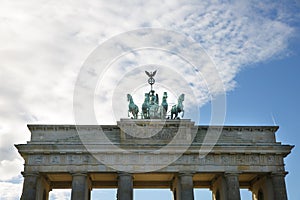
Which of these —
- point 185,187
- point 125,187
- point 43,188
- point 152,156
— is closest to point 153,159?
point 152,156

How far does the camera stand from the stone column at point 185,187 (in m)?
34.9

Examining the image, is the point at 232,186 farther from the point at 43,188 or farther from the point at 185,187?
the point at 43,188

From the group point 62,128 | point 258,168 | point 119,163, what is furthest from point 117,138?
point 258,168

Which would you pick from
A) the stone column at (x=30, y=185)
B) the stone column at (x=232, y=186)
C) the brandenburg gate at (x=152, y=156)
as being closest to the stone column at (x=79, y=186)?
the brandenburg gate at (x=152, y=156)

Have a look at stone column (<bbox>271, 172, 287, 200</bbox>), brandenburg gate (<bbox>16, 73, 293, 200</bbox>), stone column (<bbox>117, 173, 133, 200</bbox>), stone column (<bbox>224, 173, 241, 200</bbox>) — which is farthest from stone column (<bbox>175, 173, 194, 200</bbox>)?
stone column (<bbox>271, 172, 287, 200</bbox>)

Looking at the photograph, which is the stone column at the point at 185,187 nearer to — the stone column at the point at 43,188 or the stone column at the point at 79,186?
the stone column at the point at 79,186

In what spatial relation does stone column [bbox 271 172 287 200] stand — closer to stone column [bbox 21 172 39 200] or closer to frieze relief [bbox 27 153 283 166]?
frieze relief [bbox 27 153 283 166]

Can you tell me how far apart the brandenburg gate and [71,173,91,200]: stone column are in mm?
80

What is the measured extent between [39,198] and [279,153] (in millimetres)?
20580

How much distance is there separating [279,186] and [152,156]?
10725mm

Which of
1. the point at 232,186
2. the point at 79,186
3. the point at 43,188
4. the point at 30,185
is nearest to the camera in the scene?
the point at 30,185

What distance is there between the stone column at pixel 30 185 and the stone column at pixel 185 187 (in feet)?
38.3

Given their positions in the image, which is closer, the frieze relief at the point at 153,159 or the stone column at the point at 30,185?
the stone column at the point at 30,185

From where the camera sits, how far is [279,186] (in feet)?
116
